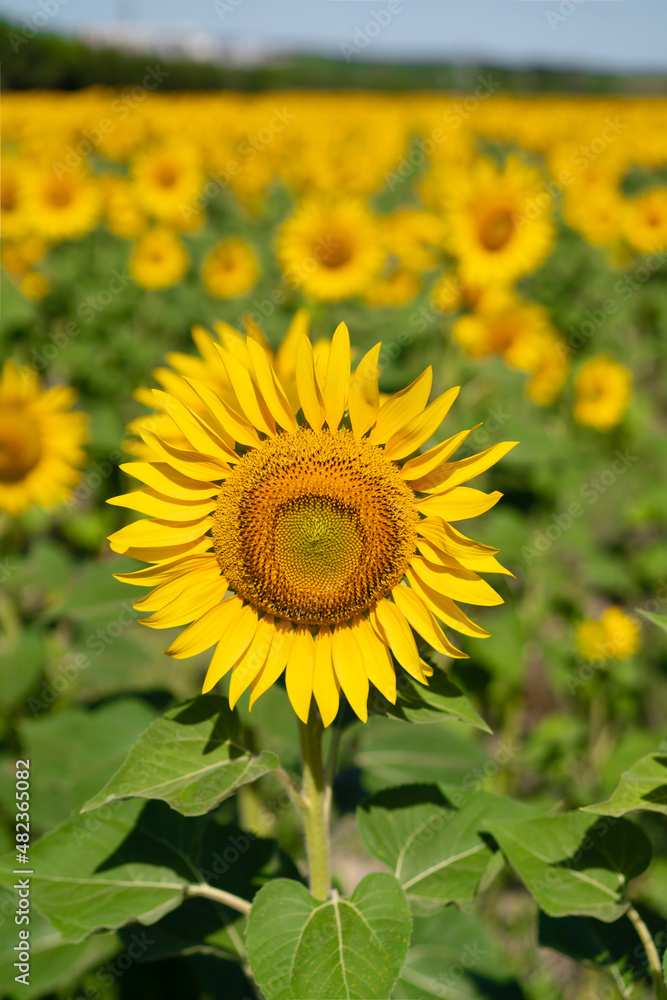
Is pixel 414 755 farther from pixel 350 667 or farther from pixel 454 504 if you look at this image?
pixel 454 504

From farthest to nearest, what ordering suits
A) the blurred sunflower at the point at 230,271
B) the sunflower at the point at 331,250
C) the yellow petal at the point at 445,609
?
1. the blurred sunflower at the point at 230,271
2. the sunflower at the point at 331,250
3. the yellow petal at the point at 445,609

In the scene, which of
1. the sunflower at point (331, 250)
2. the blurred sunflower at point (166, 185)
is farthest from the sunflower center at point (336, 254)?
the blurred sunflower at point (166, 185)

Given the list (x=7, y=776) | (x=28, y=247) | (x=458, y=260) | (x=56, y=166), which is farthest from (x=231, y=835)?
(x=56, y=166)

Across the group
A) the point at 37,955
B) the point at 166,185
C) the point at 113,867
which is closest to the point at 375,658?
the point at 113,867

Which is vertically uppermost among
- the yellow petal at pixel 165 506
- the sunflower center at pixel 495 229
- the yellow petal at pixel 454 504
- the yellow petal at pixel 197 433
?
the sunflower center at pixel 495 229

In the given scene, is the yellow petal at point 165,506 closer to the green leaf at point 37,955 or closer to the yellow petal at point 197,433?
the yellow petal at point 197,433

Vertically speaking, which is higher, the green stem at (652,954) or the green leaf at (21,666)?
the green leaf at (21,666)

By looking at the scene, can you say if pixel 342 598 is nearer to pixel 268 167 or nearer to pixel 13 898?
pixel 13 898
